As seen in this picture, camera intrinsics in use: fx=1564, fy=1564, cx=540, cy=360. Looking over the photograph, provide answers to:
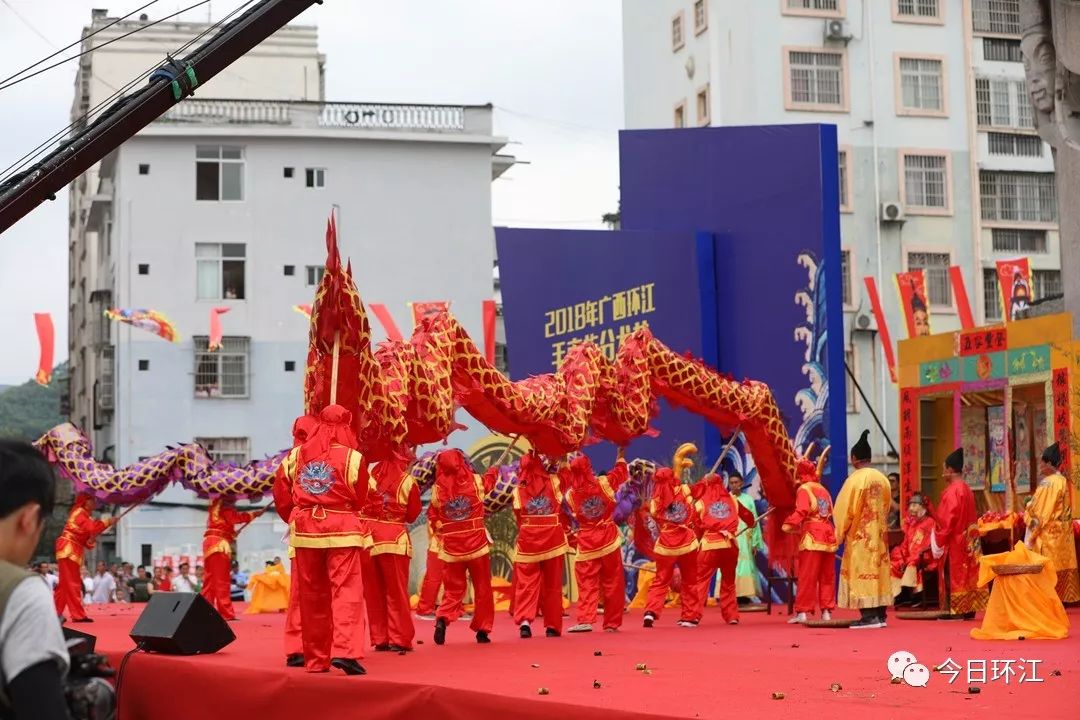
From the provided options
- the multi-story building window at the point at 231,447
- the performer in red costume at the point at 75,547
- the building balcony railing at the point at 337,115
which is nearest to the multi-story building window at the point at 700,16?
the building balcony railing at the point at 337,115

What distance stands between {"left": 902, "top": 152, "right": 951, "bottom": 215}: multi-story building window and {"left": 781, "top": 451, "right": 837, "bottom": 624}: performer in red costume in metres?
15.4

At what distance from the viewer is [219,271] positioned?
27484 mm

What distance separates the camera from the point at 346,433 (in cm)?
814

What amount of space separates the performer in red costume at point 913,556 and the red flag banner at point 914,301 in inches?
290

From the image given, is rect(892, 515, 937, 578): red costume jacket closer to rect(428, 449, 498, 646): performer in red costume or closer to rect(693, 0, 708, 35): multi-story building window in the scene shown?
rect(428, 449, 498, 646): performer in red costume

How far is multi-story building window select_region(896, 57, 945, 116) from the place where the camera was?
26.3 metres

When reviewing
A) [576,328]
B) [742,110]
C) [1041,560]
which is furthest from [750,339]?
[742,110]

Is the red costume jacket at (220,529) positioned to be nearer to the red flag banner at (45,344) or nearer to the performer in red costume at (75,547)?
the performer in red costume at (75,547)

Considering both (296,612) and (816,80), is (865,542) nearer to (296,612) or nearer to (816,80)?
(296,612)

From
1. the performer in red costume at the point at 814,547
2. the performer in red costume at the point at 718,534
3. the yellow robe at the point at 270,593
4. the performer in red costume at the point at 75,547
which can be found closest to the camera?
the performer in red costume at the point at 814,547

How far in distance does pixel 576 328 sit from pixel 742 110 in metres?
9.57

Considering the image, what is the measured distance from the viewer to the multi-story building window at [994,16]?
2662cm

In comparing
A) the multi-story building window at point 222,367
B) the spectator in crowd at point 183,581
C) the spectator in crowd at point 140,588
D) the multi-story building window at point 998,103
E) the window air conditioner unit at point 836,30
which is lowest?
the spectator in crowd at point 140,588

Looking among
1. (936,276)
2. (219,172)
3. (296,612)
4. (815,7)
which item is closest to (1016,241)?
(936,276)
